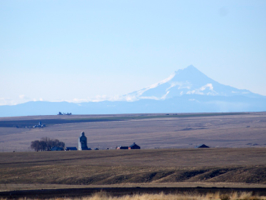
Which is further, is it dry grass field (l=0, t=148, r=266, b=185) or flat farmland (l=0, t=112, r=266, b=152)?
flat farmland (l=0, t=112, r=266, b=152)

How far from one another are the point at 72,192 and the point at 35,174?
1282 cm

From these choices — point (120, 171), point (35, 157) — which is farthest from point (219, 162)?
point (35, 157)

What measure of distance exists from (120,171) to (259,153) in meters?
18.1

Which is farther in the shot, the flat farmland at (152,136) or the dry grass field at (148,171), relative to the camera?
the flat farmland at (152,136)

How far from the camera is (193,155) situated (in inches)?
1753

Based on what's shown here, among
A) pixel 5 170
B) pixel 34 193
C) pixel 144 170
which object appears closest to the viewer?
pixel 34 193

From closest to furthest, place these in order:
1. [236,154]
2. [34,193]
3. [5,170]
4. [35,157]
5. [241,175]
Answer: [34,193] → [241,175] → [5,170] → [236,154] → [35,157]

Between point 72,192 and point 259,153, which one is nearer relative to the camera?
point 72,192

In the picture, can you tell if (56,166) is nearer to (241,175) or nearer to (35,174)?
(35,174)

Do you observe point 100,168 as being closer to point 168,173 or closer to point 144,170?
point 144,170

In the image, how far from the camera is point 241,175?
3173cm

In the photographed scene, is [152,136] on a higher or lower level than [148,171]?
lower

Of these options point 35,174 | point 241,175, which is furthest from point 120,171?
point 241,175

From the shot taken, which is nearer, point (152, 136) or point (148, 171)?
point (148, 171)
